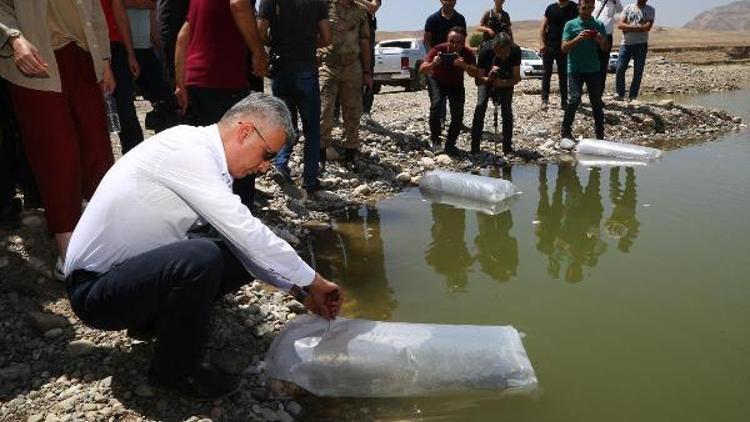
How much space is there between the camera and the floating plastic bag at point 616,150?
23.0 ft

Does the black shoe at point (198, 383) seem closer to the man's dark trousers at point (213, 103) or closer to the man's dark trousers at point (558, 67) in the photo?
the man's dark trousers at point (213, 103)

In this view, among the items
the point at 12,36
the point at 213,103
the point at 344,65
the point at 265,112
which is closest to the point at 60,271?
the point at 12,36

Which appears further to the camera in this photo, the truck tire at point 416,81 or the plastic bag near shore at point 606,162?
the truck tire at point 416,81

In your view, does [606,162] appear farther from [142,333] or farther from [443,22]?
[142,333]

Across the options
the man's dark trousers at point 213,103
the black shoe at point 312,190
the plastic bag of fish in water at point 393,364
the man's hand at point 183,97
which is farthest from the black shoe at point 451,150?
the plastic bag of fish in water at point 393,364

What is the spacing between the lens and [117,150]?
604 cm

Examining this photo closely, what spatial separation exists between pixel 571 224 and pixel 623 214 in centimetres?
53

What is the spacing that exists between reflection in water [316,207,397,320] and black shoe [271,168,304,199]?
56 cm

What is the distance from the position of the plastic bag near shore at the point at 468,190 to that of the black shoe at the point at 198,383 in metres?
3.37

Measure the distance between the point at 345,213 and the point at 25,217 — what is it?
2525 mm

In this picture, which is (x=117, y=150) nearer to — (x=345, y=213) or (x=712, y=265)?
(x=345, y=213)

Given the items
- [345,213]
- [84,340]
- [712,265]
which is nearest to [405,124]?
[345,213]

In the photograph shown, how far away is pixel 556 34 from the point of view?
866cm

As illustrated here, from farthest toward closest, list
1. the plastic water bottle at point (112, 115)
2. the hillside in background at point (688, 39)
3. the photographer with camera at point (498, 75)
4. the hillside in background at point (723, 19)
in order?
the hillside in background at point (723, 19), the hillside in background at point (688, 39), the photographer with camera at point (498, 75), the plastic water bottle at point (112, 115)
